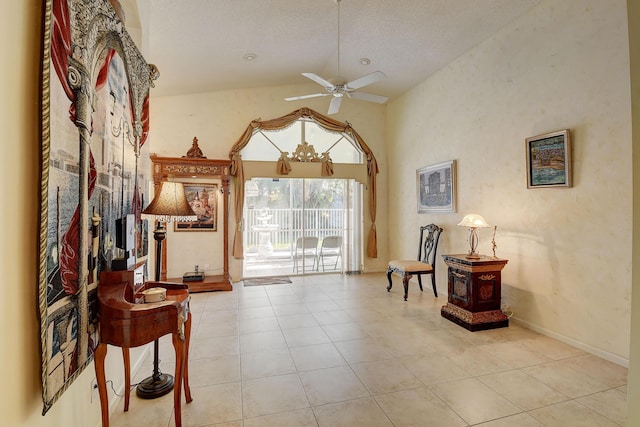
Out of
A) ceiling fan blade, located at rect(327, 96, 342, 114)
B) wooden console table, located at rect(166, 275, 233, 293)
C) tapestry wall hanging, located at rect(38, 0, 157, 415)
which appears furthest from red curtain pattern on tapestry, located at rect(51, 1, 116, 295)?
wooden console table, located at rect(166, 275, 233, 293)

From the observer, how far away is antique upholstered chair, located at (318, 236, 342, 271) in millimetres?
7133

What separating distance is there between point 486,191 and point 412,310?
6.62 feet

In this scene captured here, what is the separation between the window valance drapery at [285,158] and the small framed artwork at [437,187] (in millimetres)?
1217

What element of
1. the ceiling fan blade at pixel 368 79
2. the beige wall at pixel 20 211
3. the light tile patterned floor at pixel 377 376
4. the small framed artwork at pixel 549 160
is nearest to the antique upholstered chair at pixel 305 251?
the light tile patterned floor at pixel 377 376

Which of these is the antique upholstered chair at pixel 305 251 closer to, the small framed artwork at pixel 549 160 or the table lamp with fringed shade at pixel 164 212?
the small framed artwork at pixel 549 160

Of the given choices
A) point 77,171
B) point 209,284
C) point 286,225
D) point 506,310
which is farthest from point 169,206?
point 286,225

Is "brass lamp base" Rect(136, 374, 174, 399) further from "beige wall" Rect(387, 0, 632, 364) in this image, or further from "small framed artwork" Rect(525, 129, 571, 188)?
"small framed artwork" Rect(525, 129, 571, 188)

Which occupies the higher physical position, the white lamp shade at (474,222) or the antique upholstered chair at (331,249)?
the white lamp shade at (474,222)

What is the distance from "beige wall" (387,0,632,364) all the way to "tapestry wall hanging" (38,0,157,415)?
165 inches

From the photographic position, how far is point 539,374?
2.72 metres

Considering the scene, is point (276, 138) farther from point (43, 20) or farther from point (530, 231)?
point (43, 20)

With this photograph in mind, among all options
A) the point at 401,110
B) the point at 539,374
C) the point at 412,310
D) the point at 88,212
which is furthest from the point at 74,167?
the point at 401,110

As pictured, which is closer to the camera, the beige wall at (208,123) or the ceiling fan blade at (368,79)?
the ceiling fan blade at (368,79)

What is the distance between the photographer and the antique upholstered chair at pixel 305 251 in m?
7.00
